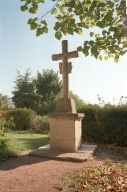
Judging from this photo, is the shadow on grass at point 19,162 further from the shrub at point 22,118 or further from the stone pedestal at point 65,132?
the shrub at point 22,118

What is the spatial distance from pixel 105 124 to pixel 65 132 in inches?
144

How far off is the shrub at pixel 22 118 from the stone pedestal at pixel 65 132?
9939 mm

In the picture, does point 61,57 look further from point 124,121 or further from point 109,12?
point 124,121

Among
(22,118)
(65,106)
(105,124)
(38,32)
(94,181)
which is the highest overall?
(38,32)

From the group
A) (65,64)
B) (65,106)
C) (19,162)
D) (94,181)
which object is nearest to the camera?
(94,181)

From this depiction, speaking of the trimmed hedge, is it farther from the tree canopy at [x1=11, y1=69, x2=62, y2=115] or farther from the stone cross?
the tree canopy at [x1=11, y1=69, x2=62, y2=115]

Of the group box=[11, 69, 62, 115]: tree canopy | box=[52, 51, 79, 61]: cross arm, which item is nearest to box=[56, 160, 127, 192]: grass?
box=[52, 51, 79, 61]: cross arm

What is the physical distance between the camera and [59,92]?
1244 inches

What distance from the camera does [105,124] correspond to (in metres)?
8.91

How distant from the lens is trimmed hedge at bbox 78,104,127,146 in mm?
8531

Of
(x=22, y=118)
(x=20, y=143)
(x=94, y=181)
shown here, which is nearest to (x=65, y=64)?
(x=20, y=143)

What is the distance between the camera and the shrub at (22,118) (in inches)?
617

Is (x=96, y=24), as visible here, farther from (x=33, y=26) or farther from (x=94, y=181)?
(x=94, y=181)

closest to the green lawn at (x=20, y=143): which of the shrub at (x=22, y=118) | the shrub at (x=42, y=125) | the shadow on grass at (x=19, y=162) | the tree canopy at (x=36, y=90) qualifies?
the shadow on grass at (x=19, y=162)
